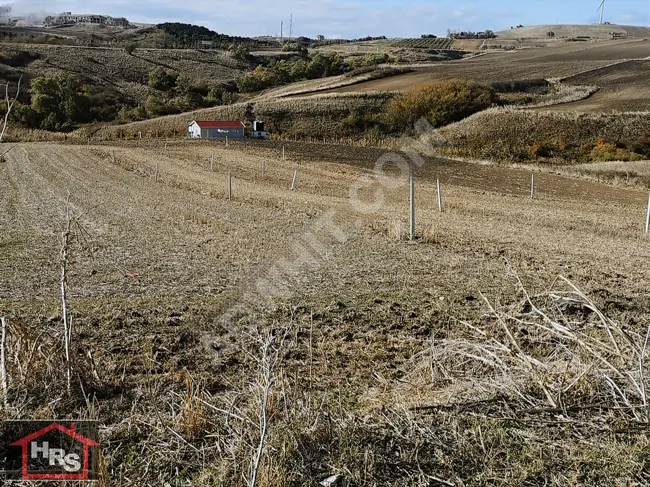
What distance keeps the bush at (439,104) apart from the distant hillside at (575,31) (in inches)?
2661

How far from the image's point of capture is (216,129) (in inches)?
2313

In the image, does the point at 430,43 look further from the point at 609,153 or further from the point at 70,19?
the point at 70,19

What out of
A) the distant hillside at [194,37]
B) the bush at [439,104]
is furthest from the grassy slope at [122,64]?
the bush at [439,104]

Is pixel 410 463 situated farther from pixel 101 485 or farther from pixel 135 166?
pixel 135 166

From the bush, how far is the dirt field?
38.4 m

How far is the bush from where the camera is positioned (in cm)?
5762

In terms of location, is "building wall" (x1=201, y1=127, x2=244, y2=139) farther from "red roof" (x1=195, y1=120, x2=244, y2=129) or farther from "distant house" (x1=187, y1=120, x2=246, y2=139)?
"red roof" (x1=195, y1=120, x2=244, y2=129)

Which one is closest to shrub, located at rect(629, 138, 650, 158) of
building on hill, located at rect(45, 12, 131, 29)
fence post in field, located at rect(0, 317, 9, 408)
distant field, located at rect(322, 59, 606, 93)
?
distant field, located at rect(322, 59, 606, 93)

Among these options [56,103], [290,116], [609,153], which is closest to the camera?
[609,153]

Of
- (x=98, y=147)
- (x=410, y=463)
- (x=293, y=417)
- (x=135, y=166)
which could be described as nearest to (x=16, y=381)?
(x=293, y=417)

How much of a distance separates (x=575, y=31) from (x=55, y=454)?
146 m

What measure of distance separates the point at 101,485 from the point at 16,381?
161 centimetres

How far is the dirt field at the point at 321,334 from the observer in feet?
13.5

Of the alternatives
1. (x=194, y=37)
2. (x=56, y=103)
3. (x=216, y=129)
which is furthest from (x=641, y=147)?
(x=194, y=37)
